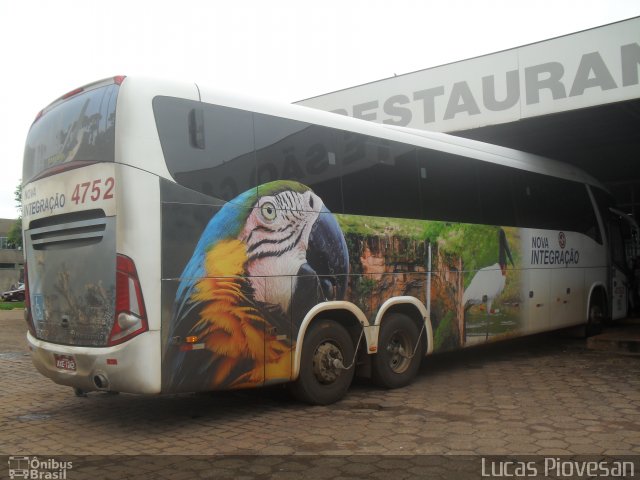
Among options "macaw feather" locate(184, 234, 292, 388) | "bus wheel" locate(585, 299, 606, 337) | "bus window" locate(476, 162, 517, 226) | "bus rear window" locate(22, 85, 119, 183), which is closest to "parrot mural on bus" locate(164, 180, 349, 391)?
"macaw feather" locate(184, 234, 292, 388)

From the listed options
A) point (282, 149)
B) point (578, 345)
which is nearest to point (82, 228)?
point (282, 149)

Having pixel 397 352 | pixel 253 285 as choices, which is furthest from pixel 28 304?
pixel 397 352

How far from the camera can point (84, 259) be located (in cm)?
609

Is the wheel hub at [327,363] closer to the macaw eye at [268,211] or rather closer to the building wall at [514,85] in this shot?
the macaw eye at [268,211]

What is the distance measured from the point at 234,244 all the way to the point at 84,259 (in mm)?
1416

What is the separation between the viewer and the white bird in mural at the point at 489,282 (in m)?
9.39

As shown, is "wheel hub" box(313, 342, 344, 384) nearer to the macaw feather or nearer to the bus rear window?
the macaw feather

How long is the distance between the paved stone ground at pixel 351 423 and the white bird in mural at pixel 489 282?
109cm

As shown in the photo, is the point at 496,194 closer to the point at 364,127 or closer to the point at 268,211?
the point at 364,127

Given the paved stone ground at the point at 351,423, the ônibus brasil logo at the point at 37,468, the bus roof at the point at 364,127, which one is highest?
the bus roof at the point at 364,127

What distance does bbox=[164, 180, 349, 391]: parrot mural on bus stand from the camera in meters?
5.95

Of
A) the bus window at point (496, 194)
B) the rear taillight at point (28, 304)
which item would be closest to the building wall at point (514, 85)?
the bus window at point (496, 194)

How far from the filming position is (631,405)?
712 centimetres

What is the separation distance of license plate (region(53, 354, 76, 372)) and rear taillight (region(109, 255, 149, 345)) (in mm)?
720
